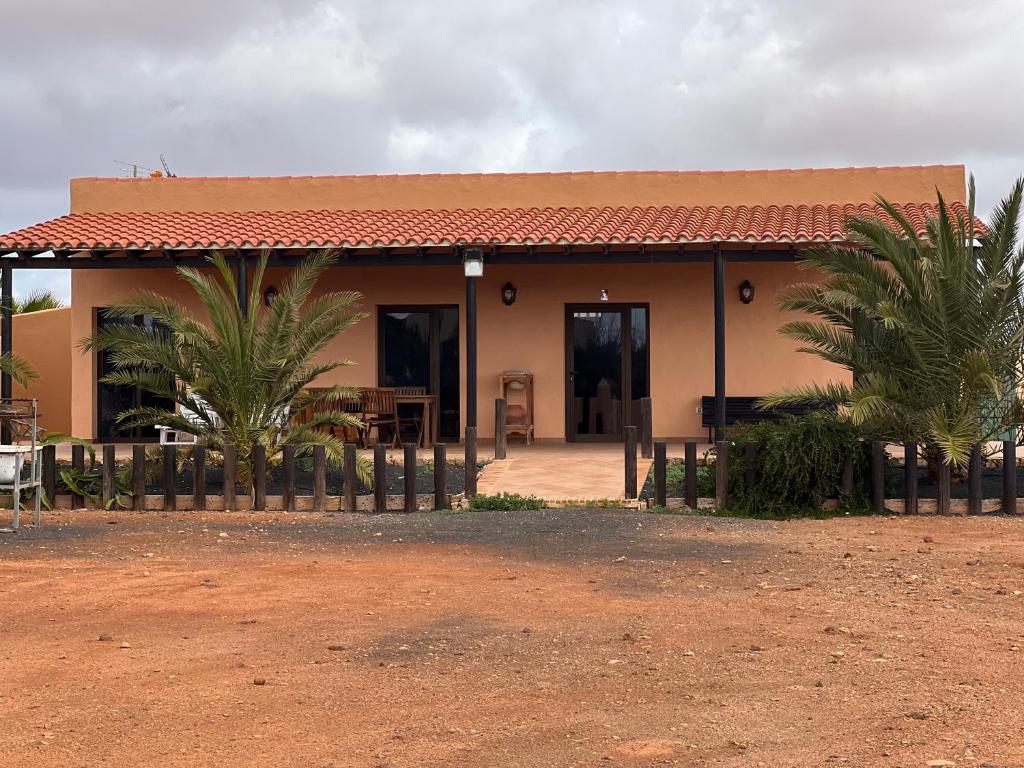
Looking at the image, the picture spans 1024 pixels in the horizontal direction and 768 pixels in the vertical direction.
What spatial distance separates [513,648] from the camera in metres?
6.05

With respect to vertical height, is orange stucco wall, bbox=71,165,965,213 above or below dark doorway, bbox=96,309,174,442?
above

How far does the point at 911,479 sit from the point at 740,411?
520 cm

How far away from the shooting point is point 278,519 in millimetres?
11000

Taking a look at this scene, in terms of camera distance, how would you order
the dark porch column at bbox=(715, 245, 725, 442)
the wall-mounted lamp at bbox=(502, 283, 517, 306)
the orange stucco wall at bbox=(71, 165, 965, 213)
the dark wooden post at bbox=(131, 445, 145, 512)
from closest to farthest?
the dark wooden post at bbox=(131, 445, 145, 512) → the dark porch column at bbox=(715, 245, 725, 442) → the wall-mounted lamp at bbox=(502, 283, 517, 306) → the orange stucco wall at bbox=(71, 165, 965, 213)

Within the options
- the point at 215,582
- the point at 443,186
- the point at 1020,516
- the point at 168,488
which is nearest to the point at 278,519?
the point at 168,488

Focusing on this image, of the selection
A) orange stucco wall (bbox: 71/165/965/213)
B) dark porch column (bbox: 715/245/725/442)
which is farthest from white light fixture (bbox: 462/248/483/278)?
orange stucco wall (bbox: 71/165/965/213)

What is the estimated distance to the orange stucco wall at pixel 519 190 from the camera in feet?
59.7

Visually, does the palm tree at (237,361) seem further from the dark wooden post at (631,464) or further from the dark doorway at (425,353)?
the dark doorway at (425,353)

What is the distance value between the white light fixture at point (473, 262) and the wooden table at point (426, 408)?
2167 millimetres

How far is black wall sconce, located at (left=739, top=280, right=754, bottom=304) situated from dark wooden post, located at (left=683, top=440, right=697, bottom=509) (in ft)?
21.4

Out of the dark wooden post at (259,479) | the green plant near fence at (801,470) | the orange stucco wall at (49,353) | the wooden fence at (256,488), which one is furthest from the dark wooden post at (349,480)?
the orange stucco wall at (49,353)

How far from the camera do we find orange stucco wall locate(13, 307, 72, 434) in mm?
21016

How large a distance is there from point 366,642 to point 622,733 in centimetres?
189

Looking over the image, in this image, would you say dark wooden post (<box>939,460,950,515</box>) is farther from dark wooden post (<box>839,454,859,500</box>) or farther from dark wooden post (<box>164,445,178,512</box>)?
dark wooden post (<box>164,445,178,512</box>)
